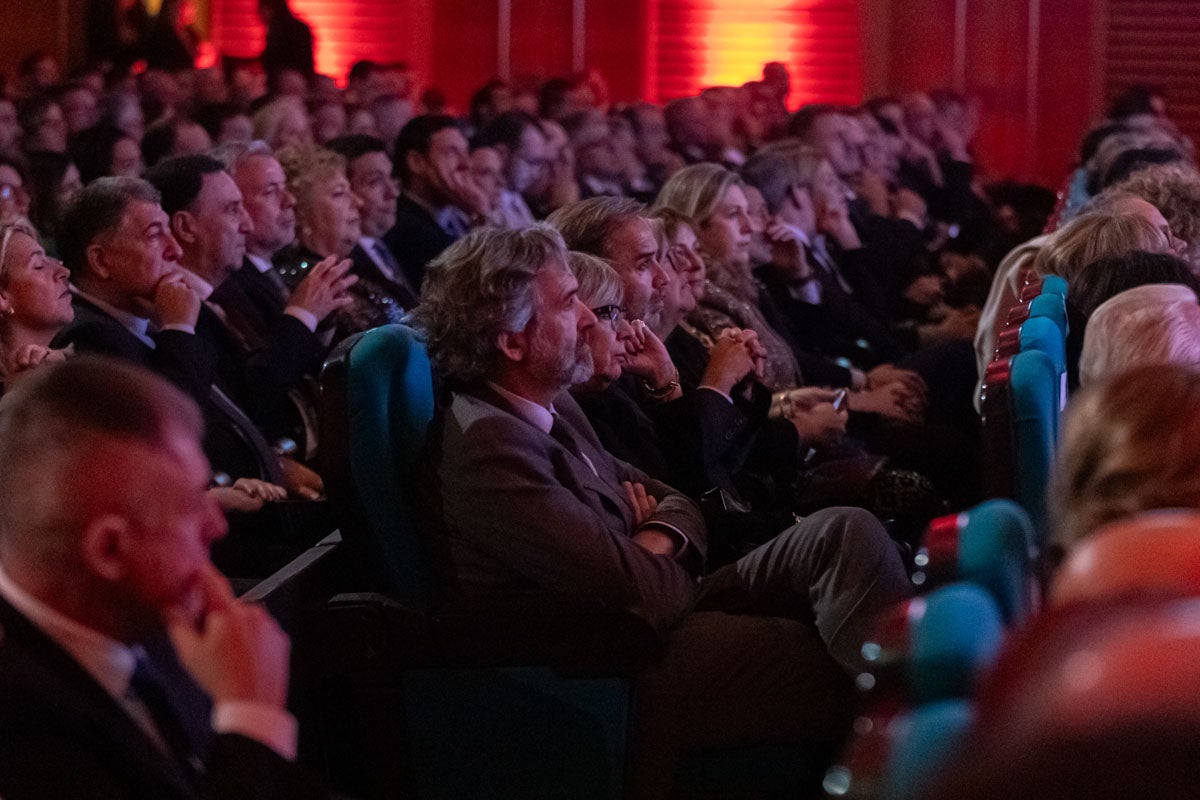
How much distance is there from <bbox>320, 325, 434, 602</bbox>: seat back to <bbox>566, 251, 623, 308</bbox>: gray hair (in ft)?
1.49

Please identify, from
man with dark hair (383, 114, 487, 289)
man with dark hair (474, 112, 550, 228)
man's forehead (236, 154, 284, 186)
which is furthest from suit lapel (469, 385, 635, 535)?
man with dark hair (474, 112, 550, 228)

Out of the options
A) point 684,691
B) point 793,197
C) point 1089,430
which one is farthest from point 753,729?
point 793,197

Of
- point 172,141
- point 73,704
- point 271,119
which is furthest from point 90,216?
point 271,119

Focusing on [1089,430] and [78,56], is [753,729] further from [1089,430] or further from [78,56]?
[78,56]

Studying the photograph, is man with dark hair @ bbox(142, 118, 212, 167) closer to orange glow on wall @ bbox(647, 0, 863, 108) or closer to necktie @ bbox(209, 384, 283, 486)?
necktie @ bbox(209, 384, 283, 486)

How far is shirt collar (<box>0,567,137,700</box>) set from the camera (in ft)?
4.56

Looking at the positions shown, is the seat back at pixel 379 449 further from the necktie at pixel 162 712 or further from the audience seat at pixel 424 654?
the necktie at pixel 162 712

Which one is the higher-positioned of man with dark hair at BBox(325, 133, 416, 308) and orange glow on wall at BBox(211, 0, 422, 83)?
orange glow on wall at BBox(211, 0, 422, 83)

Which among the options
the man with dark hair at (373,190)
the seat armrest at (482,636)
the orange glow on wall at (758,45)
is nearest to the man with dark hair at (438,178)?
the man with dark hair at (373,190)

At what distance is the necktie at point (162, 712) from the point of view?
1.46 meters

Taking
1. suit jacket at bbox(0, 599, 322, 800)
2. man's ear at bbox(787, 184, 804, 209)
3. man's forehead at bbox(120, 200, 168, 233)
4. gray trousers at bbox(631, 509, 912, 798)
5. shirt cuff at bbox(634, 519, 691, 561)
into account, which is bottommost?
gray trousers at bbox(631, 509, 912, 798)

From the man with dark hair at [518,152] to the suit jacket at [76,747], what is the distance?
496cm

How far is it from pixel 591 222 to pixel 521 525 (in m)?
1.11

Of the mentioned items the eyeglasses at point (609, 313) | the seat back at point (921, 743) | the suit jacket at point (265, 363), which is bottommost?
the suit jacket at point (265, 363)
